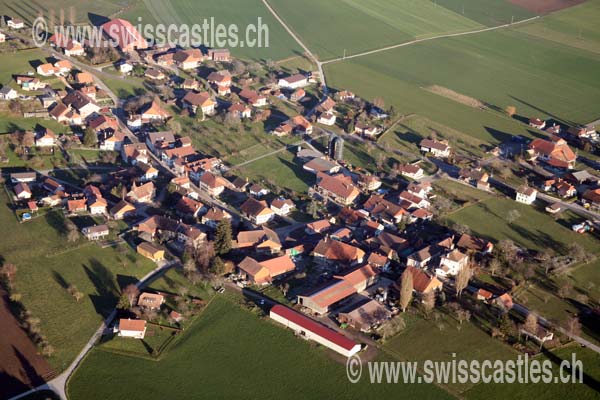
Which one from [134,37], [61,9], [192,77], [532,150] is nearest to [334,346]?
[532,150]

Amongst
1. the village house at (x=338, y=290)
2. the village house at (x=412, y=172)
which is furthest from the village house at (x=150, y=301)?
the village house at (x=412, y=172)

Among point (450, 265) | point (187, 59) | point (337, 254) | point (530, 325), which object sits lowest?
point (187, 59)

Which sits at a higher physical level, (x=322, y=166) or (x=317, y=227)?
(x=317, y=227)

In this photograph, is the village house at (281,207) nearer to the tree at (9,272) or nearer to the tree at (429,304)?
the tree at (429,304)

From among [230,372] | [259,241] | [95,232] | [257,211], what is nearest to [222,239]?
[259,241]

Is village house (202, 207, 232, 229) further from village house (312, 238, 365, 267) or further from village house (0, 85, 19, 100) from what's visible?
village house (0, 85, 19, 100)

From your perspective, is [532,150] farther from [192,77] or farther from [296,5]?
[296,5]

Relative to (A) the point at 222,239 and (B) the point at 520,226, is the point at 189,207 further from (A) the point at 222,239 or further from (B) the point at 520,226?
(B) the point at 520,226
